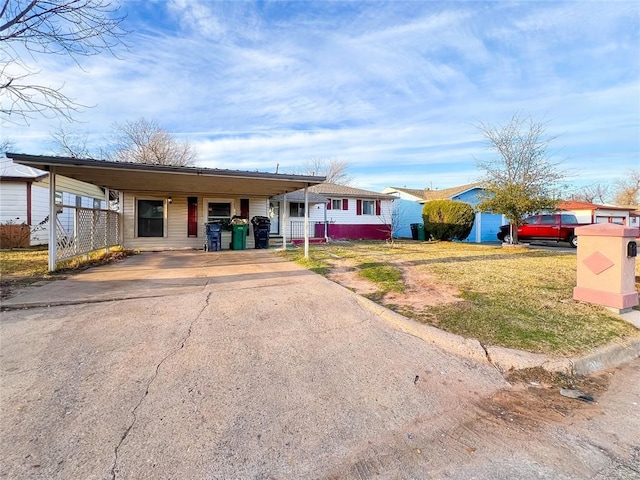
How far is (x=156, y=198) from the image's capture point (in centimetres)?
1352

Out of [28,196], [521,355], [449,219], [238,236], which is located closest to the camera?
[521,355]

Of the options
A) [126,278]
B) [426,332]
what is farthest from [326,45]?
[426,332]

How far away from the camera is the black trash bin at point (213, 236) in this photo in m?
12.4

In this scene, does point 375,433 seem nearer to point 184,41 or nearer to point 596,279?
point 596,279

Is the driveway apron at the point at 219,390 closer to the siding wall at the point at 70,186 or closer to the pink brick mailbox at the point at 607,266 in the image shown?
the pink brick mailbox at the point at 607,266

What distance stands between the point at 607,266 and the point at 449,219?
42.9 ft

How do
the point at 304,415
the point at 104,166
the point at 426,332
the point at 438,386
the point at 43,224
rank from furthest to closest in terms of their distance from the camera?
1. the point at 43,224
2. the point at 104,166
3. the point at 426,332
4. the point at 438,386
5. the point at 304,415

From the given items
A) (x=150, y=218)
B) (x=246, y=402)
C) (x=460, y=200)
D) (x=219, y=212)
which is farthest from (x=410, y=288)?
(x=460, y=200)

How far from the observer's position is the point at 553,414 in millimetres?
2492

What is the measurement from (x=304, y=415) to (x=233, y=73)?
11.7 m

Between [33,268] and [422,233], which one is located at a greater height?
[422,233]

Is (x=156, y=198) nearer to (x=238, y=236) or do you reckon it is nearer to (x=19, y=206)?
(x=238, y=236)

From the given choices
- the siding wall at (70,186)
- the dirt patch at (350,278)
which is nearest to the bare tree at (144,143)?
the siding wall at (70,186)

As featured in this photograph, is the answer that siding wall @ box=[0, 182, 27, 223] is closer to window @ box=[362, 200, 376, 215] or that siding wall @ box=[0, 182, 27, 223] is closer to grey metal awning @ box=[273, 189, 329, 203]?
grey metal awning @ box=[273, 189, 329, 203]
